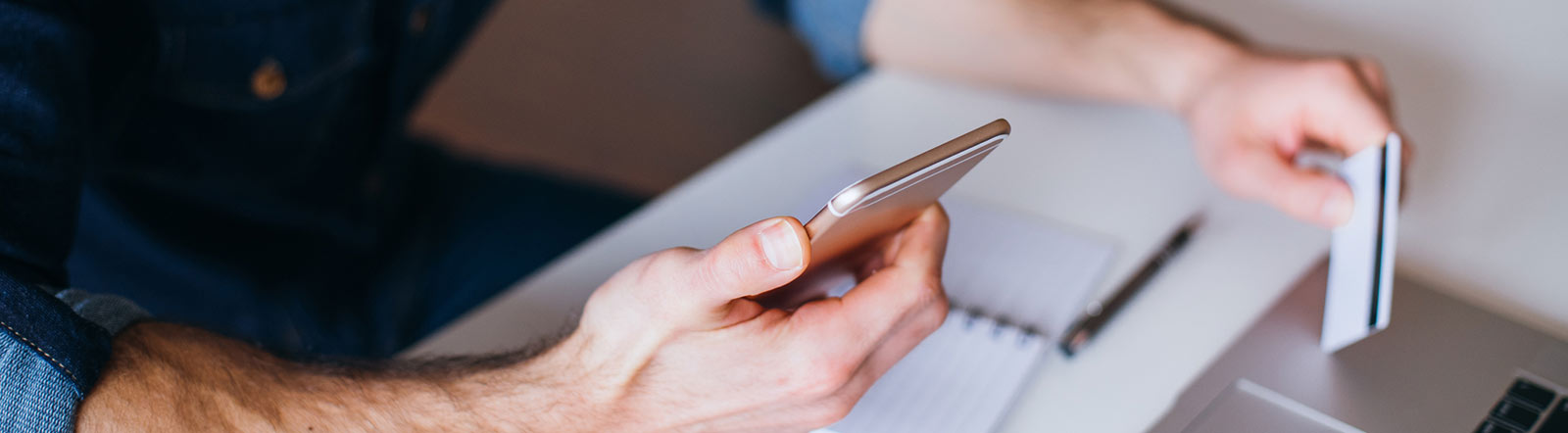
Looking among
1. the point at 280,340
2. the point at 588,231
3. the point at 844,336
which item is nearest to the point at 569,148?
the point at 588,231

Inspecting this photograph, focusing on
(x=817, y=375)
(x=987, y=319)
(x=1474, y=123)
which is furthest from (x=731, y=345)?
(x=1474, y=123)

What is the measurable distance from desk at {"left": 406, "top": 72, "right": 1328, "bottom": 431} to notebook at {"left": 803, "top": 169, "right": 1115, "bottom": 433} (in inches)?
0.7

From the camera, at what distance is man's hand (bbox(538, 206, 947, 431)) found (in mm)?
457

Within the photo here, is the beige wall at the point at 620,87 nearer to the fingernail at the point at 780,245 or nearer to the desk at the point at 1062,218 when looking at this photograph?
the desk at the point at 1062,218

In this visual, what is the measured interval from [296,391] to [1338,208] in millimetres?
607

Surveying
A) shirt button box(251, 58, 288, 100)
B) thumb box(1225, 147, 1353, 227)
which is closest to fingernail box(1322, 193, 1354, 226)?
thumb box(1225, 147, 1353, 227)

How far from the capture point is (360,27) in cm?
78

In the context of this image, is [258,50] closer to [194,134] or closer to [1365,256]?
[194,134]

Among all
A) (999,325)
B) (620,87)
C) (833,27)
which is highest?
(833,27)

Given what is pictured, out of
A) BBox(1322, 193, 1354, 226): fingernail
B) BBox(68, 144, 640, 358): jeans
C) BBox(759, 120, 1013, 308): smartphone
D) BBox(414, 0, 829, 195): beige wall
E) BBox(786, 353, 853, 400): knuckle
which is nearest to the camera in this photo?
BBox(759, 120, 1013, 308): smartphone

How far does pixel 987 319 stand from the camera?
62 cm

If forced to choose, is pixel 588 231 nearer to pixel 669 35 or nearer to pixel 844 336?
pixel 844 336

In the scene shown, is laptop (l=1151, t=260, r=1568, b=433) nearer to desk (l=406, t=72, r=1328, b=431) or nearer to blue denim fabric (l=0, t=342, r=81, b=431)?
desk (l=406, t=72, r=1328, b=431)

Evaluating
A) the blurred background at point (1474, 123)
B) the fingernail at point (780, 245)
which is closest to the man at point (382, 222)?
the fingernail at point (780, 245)
